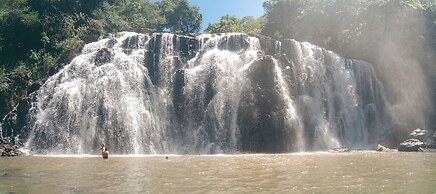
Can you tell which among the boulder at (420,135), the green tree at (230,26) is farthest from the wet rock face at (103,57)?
the green tree at (230,26)

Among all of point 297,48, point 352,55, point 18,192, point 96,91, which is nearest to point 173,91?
point 96,91

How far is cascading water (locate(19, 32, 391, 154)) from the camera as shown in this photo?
35.7 metres

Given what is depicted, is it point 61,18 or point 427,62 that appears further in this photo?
point 61,18

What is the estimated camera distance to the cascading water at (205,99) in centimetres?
3569

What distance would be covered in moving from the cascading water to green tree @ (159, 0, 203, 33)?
1776 inches

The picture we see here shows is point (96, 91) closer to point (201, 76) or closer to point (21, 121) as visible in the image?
point (21, 121)

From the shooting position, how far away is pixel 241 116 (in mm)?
37188

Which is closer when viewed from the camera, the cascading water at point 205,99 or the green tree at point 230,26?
the cascading water at point 205,99

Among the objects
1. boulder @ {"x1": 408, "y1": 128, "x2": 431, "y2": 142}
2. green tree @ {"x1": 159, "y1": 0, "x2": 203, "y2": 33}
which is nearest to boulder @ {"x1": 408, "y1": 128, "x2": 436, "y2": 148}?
boulder @ {"x1": 408, "y1": 128, "x2": 431, "y2": 142}

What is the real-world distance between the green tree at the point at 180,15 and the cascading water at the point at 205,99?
4512 centimetres

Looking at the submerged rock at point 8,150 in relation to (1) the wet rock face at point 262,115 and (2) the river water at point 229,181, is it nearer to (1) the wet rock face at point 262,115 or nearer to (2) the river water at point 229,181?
(2) the river water at point 229,181

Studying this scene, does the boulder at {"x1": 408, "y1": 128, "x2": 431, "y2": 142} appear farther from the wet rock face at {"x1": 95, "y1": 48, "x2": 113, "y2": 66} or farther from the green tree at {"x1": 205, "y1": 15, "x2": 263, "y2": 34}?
the green tree at {"x1": 205, "y1": 15, "x2": 263, "y2": 34}

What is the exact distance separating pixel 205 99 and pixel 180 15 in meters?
53.1

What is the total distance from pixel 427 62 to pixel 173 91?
28693 mm
